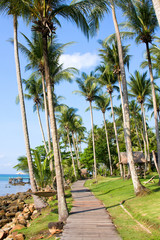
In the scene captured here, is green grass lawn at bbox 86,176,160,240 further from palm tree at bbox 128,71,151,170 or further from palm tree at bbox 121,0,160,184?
palm tree at bbox 128,71,151,170

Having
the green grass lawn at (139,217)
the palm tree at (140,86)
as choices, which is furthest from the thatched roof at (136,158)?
the green grass lawn at (139,217)

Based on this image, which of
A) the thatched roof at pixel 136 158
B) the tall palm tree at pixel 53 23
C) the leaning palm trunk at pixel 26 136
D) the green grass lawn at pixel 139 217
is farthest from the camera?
the thatched roof at pixel 136 158

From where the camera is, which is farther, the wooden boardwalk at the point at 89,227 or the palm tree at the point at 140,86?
the palm tree at the point at 140,86

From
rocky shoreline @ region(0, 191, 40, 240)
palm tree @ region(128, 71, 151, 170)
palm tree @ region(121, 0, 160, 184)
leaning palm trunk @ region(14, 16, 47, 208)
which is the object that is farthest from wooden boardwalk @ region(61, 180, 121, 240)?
palm tree @ region(128, 71, 151, 170)

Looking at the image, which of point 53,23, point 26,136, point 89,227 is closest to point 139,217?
point 89,227

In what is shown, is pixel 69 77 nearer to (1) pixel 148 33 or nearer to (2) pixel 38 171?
(1) pixel 148 33

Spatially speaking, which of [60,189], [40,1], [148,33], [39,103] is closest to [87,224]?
[60,189]

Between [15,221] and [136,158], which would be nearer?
[15,221]

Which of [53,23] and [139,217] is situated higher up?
[53,23]

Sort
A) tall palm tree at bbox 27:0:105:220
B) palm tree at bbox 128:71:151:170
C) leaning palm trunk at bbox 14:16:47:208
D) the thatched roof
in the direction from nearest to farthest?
tall palm tree at bbox 27:0:105:220 → leaning palm trunk at bbox 14:16:47:208 → the thatched roof → palm tree at bbox 128:71:151:170

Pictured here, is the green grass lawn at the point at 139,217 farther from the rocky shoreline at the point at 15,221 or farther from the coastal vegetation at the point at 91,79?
the rocky shoreline at the point at 15,221

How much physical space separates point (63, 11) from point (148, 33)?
646 centimetres

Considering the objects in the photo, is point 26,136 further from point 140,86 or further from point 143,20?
point 140,86

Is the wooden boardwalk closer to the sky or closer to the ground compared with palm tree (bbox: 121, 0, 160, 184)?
closer to the ground
